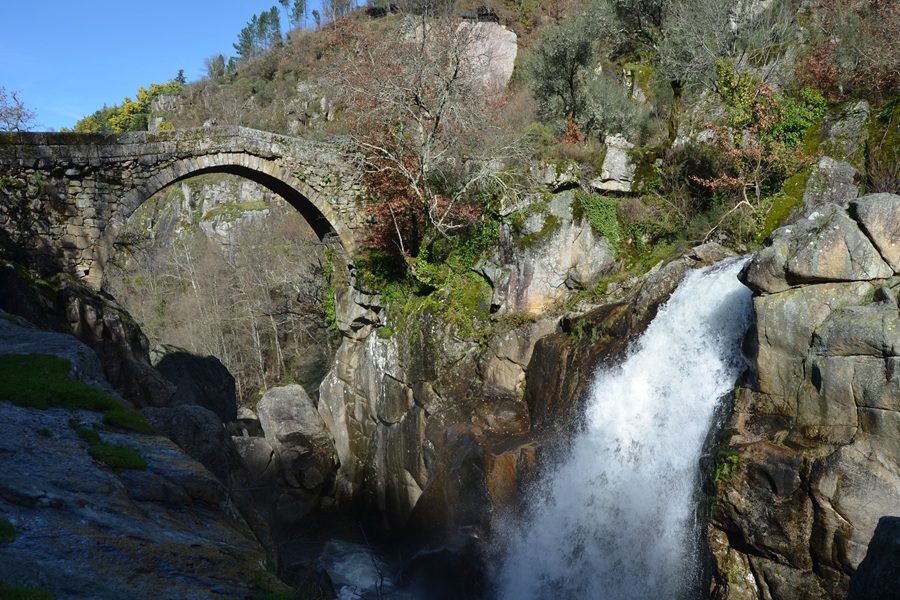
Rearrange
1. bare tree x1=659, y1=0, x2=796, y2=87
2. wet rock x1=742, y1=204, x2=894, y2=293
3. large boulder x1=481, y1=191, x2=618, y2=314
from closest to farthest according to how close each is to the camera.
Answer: wet rock x1=742, y1=204, x2=894, y2=293 < large boulder x1=481, y1=191, x2=618, y2=314 < bare tree x1=659, y1=0, x2=796, y2=87

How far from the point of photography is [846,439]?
8.15m

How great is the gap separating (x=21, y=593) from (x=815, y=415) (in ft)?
27.0

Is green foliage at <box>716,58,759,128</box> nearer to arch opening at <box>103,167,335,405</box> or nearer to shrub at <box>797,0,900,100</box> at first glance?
shrub at <box>797,0,900,100</box>

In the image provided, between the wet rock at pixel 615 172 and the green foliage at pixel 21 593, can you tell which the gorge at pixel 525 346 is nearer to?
the wet rock at pixel 615 172

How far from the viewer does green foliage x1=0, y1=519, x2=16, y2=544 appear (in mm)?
4258

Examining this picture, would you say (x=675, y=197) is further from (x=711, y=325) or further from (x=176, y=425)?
(x=176, y=425)

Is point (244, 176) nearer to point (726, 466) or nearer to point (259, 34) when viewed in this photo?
point (726, 466)

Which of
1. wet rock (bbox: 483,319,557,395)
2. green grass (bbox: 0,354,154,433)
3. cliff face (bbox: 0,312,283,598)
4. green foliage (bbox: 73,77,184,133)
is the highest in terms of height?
green foliage (bbox: 73,77,184,133)

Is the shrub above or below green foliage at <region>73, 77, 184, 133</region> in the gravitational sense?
below

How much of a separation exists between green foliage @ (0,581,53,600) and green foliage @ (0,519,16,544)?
0.68 metres

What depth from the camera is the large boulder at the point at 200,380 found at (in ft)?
65.9

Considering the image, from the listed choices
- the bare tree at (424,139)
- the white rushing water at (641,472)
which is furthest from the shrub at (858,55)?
the bare tree at (424,139)

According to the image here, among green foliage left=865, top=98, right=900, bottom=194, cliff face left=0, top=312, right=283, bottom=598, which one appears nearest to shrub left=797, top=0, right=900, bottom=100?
green foliage left=865, top=98, right=900, bottom=194

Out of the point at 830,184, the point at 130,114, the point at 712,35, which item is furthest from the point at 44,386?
the point at 130,114
